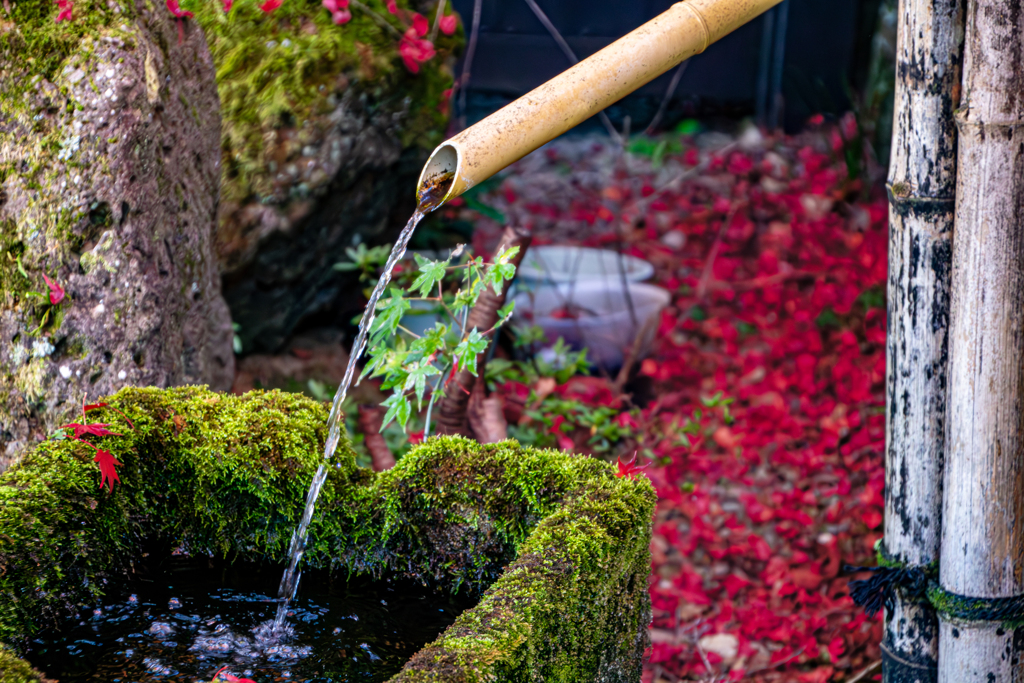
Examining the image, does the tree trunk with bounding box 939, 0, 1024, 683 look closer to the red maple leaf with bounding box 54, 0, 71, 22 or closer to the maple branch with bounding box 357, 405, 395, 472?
the maple branch with bounding box 357, 405, 395, 472

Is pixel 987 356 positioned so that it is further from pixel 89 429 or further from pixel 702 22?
pixel 89 429

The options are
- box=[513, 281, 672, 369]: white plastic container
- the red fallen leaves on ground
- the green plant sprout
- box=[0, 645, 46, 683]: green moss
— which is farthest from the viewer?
box=[513, 281, 672, 369]: white plastic container

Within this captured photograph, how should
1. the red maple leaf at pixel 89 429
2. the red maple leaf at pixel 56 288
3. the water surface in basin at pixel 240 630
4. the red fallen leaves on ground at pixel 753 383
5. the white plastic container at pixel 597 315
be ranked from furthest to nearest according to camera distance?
the white plastic container at pixel 597 315 → the red fallen leaves on ground at pixel 753 383 → the red maple leaf at pixel 56 288 → the red maple leaf at pixel 89 429 → the water surface in basin at pixel 240 630

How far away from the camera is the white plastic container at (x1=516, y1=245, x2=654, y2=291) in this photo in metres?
4.25

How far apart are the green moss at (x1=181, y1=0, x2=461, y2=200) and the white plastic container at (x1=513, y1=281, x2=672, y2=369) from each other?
119 centimetres

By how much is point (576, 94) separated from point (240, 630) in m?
1.13

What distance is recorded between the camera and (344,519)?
5.46 feet

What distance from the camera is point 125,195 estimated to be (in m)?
1.95

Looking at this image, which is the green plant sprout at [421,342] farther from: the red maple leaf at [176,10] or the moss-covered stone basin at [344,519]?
the red maple leaf at [176,10]

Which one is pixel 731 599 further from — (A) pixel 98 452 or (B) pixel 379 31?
(B) pixel 379 31

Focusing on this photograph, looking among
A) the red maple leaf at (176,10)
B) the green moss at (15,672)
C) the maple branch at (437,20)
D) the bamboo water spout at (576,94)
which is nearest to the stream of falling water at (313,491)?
the bamboo water spout at (576,94)

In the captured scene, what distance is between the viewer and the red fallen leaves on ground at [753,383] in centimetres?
279

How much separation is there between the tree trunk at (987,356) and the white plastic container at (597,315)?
6.87 ft

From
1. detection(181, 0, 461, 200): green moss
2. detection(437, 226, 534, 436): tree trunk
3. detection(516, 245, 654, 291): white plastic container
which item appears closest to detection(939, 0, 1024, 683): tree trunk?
detection(437, 226, 534, 436): tree trunk
